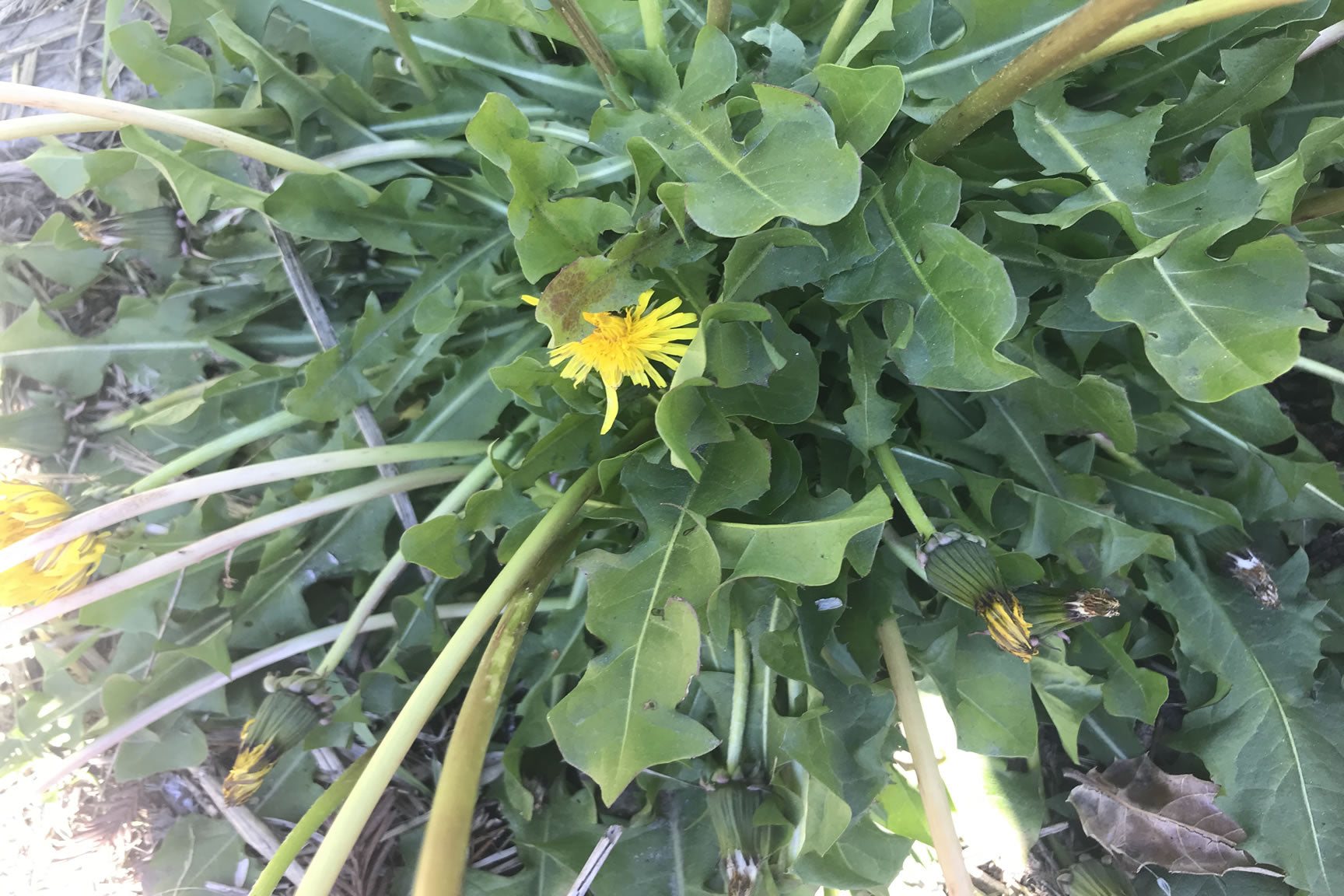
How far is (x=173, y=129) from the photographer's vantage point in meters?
0.86

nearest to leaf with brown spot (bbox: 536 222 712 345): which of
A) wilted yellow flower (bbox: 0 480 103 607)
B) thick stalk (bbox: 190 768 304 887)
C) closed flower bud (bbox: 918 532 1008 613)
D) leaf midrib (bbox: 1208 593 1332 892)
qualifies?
closed flower bud (bbox: 918 532 1008 613)

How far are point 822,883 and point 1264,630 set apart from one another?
676 millimetres

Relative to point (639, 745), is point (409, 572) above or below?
below

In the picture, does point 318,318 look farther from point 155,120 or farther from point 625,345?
point 625,345

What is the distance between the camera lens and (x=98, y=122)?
2.96ft

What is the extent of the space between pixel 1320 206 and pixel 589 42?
0.84m

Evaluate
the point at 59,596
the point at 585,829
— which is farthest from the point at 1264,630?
the point at 59,596

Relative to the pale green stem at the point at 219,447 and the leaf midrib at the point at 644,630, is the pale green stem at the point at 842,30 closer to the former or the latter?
the leaf midrib at the point at 644,630

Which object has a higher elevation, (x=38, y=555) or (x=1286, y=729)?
(x=38, y=555)

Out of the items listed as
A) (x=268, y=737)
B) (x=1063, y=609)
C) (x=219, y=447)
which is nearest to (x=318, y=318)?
(x=219, y=447)

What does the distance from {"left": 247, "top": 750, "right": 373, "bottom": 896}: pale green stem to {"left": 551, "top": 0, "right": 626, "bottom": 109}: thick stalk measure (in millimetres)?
772

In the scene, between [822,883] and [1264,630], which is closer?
[822,883]

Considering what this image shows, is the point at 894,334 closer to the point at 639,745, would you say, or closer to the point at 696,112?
the point at 696,112

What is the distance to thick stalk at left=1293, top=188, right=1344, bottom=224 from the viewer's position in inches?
32.7
